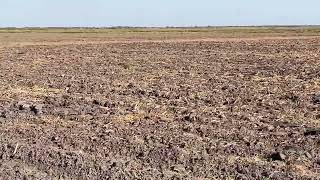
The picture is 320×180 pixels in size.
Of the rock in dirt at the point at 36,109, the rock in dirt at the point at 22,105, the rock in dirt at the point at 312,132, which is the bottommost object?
the rock in dirt at the point at 22,105

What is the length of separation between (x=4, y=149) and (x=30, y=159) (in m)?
0.62

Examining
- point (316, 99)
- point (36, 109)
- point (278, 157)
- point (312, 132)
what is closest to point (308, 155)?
point (278, 157)

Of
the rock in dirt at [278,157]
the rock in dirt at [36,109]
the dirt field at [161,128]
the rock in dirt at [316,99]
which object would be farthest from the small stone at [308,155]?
the rock in dirt at [36,109]

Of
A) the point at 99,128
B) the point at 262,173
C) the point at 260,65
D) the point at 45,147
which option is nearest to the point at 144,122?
the point at 99,128

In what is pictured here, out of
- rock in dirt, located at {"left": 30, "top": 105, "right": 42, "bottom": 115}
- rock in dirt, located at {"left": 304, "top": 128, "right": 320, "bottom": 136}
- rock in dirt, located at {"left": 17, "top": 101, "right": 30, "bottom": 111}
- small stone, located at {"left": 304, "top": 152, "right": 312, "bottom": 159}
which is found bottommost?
rock in dirt, located at {"left": 17, "top": 101, "right": 30, "bottom": 111}

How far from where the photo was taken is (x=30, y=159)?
26.0 ft

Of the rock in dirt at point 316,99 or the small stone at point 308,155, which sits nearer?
the small stone at point 308,155

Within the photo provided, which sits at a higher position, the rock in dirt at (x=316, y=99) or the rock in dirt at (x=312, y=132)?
the rock in dirt at (x=312, y=132)

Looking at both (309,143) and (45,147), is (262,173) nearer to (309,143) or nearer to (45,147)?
(309,143)

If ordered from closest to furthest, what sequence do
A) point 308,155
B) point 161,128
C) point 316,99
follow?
point 308,155, point 161,128, point 316,99

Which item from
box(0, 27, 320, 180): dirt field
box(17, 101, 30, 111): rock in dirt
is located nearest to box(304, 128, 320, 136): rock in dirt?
box(0, 27, 320, 180): dirt field

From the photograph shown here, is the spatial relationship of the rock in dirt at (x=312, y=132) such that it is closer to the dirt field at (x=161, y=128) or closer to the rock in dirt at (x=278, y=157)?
the dirt field at (x=161, y=128)

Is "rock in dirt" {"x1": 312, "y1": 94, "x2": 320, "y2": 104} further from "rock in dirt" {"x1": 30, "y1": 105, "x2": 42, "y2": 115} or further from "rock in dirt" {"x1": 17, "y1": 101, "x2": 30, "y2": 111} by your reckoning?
"rock in dirt" {"x1": 17, "y1": 101, "x2": 30, "y2": 111}

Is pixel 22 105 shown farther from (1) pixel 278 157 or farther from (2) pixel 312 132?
(1) pixel 278 157
